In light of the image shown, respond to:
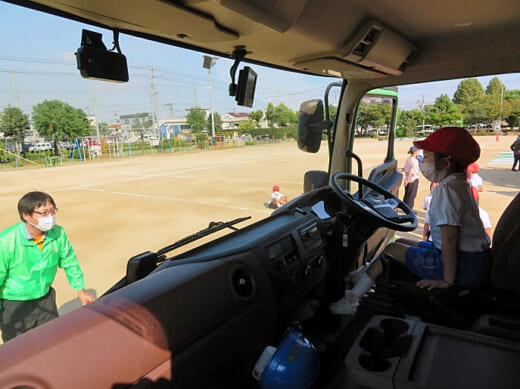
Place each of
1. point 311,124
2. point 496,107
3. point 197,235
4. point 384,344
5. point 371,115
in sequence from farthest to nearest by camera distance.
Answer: point 371,115 < point 496,107 < point 311,124 < point 197,235 < point 384,344

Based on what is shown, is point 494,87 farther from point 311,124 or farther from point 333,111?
point 311,124

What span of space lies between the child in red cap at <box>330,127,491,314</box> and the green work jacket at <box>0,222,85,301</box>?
208 centimetres

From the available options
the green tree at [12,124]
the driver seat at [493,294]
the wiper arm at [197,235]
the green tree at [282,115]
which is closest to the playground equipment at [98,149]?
the green tree at [12,124]

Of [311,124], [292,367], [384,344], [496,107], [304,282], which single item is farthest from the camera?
[496,107]

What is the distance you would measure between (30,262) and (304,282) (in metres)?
2.01

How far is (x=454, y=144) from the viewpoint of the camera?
216 cm

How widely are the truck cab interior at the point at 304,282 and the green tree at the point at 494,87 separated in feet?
0.46

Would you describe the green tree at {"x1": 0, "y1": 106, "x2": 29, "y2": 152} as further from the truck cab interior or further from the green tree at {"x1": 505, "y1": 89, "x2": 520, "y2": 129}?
the green tree at {"x1": 505, "y1": 89, "x2": 520, "y2": 129}

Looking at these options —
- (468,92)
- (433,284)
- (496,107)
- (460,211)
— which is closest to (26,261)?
(433,284)

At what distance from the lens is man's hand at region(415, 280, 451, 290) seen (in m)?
2.24

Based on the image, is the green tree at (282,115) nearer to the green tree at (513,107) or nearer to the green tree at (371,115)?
the green tree at (371,115)

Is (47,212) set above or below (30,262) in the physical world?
above

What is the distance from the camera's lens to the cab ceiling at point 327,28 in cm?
143

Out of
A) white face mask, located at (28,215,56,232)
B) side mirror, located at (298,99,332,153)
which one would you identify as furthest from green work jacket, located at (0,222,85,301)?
side mirror, located at (298,99,332,153)
